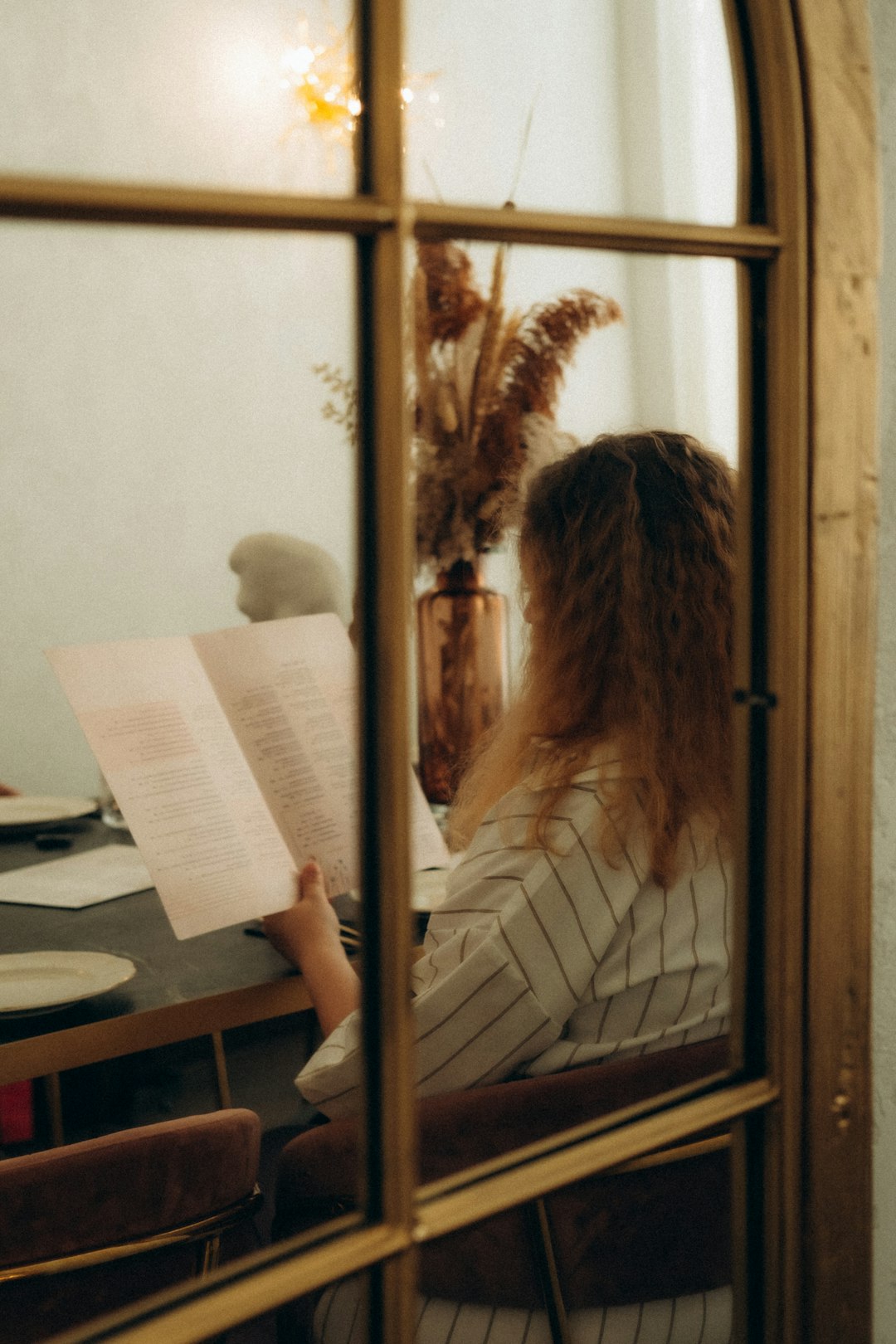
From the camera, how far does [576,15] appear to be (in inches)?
133

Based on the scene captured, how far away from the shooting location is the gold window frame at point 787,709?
52 cm

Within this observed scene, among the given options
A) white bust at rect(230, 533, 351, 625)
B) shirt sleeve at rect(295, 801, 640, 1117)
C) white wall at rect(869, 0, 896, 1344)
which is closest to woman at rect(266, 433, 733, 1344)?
shirt sleeve at rect(295, 801, 640, 1117)

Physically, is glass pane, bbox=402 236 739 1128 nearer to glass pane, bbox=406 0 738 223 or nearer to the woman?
the woman

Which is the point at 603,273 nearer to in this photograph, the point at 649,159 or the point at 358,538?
the point at 649,159

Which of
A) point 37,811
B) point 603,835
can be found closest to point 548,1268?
point 603,835

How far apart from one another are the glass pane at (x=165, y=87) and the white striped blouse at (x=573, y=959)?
102 inches

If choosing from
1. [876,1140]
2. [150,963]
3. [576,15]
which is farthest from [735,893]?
[576,15]

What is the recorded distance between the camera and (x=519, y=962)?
92 cm

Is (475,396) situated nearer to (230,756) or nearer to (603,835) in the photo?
(230,756)

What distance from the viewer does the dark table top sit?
3.43 feet

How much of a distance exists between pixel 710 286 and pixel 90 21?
1.93 metres

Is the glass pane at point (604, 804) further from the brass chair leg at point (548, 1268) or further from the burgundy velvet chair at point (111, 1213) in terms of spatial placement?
the burgundy velvet chair at point (111, 1213)

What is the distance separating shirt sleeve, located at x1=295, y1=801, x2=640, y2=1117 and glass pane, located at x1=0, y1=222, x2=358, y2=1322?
288 mm

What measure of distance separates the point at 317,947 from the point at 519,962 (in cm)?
33
